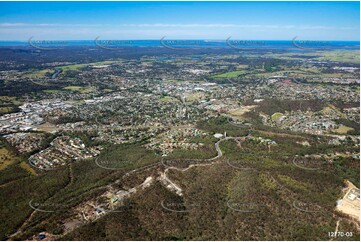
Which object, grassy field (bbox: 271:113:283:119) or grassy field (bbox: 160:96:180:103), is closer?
grassy field (bbox: 271:113:283:119)

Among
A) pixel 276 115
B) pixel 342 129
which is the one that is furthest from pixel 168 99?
pixel 342 129

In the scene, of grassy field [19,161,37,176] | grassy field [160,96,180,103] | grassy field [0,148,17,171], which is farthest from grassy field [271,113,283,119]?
grassy field [0,148,17,171]

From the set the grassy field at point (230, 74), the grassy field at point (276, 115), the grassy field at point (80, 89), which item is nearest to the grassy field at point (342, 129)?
the grassy field at point (276, 115)

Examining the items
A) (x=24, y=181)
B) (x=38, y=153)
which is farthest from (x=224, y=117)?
(x=24, y=181)

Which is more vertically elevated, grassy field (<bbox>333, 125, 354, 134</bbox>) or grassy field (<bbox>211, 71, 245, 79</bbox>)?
grassy field (<bbox>333, 125, 354, 134</bbox>)

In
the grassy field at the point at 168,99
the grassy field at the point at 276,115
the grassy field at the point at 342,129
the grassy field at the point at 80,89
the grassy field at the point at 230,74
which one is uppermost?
the grassy field at the point at 342,129

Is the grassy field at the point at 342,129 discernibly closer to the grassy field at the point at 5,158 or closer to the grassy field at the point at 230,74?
the grassy field at the point at 5,158

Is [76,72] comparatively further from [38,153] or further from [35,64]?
[38,153]

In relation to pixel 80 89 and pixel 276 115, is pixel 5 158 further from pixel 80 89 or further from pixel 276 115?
pixel 80 89

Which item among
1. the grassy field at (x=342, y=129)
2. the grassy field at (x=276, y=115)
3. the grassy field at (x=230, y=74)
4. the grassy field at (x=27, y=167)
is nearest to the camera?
the grassy field at (x=27, y=167)

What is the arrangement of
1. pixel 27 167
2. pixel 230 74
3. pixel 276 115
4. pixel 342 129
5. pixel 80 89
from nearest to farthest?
pixel 27 167 < pixel 342 129 < pixel 276 115 < pixel 80 89 < pixel 230 74

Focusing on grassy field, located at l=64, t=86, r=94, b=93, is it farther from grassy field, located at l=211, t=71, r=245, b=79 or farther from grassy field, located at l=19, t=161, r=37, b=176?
grassy field, located at l=19, t=161, r=37, b=176
